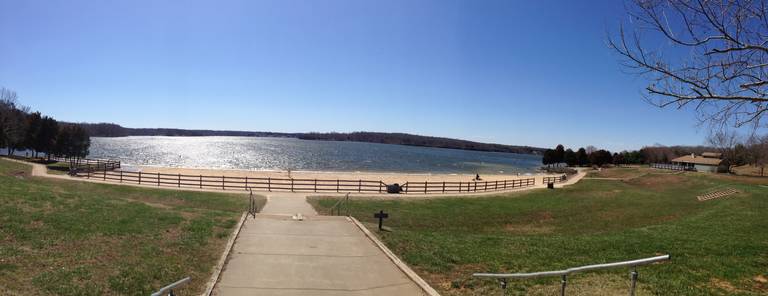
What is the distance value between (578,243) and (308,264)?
9.42 m

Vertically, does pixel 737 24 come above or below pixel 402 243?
above

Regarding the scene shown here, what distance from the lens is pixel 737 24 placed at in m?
6.77

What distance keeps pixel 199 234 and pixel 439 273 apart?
303 inches

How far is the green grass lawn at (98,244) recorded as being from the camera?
7.80 m

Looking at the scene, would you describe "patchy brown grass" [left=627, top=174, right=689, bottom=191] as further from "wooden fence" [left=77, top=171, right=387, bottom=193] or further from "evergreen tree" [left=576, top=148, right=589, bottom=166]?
"evergreen tree" [left=576, top=148, right=589, bottom=166]

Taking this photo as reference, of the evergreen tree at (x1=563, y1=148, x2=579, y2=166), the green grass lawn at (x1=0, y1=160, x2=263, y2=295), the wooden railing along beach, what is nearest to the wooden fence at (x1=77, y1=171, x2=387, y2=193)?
the wooden railing along beach

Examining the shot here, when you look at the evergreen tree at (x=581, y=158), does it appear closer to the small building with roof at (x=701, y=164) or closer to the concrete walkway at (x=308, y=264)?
the small building with roof at (x=701, y=164)

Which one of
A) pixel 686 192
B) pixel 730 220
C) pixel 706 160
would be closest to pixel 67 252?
pixel 730 220

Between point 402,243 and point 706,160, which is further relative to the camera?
point 706,160

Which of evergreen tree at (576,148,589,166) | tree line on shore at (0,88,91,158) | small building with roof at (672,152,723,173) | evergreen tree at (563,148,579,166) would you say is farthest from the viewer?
evergreen tree at (576,148,589,166)

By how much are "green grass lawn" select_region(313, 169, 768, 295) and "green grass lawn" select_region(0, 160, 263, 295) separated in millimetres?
5807

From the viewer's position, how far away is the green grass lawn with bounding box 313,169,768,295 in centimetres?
897

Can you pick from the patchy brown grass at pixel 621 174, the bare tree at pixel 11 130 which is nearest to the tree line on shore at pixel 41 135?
the bare tree at pixel 11 130

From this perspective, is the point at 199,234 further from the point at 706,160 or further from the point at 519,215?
the point at 706,160
